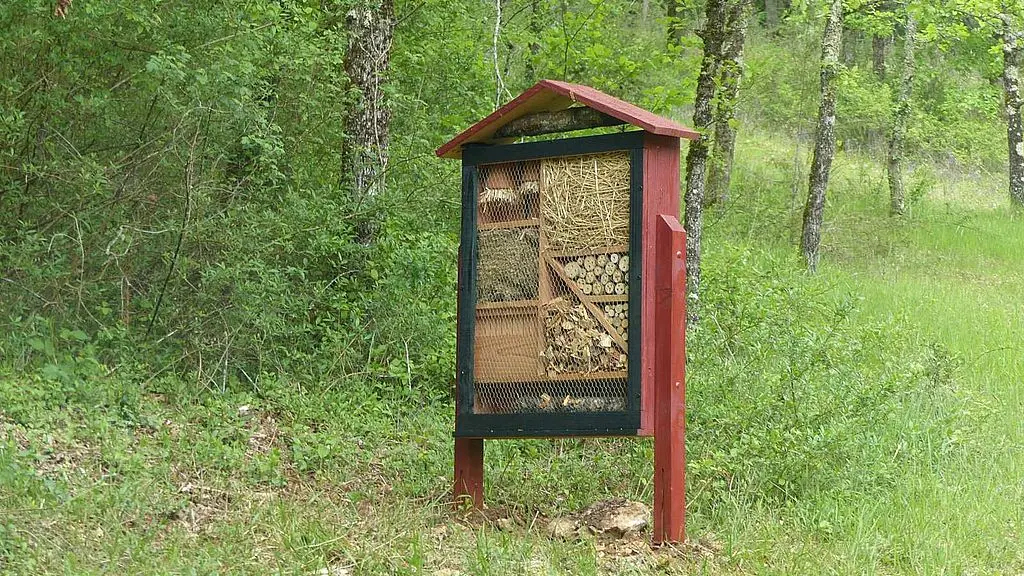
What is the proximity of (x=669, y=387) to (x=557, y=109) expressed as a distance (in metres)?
1.90

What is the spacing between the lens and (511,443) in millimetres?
8469

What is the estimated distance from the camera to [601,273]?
6453 millimetres

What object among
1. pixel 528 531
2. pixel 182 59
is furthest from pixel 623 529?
pixel 182 59

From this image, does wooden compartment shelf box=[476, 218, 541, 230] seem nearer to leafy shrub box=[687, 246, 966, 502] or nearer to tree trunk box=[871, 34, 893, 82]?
leafy shrub box=[687, 246, 966, 502]

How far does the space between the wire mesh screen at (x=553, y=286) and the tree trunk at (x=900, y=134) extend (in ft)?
54.4

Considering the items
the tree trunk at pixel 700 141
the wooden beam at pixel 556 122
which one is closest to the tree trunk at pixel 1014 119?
the tree trunk at pixel 700 141

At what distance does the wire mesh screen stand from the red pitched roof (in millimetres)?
243

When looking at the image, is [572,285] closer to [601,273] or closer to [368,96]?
[601,273]

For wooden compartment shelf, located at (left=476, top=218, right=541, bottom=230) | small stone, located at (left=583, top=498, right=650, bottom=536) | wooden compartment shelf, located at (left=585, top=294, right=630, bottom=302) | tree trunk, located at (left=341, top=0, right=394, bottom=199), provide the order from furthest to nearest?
1. tree trunk, located at (left=341, top=0, right=394, bottom=199)
2. wooden compartment shelf, located at (left=476, top=218, right=541, bottom=230)
3. small stone, located at (left=583, top=498, right=650, bottom=536)
4. wooden compartment shelf, located at (left=585, top=294, right=630, bottom=302)

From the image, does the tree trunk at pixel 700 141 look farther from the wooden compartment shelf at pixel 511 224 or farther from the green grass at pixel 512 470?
the wooden compartment shelf at pixel 511 224

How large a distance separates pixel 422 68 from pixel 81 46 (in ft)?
15.3

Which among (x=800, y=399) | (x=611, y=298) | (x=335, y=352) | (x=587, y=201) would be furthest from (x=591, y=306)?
(x=335, y=352)

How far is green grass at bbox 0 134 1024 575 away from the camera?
5.68 m

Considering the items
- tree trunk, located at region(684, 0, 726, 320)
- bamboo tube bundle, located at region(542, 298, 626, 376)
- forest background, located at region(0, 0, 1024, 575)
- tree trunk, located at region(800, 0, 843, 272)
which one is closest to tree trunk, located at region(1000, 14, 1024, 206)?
tree trunk, located at region(800, 0, 843, 272)
